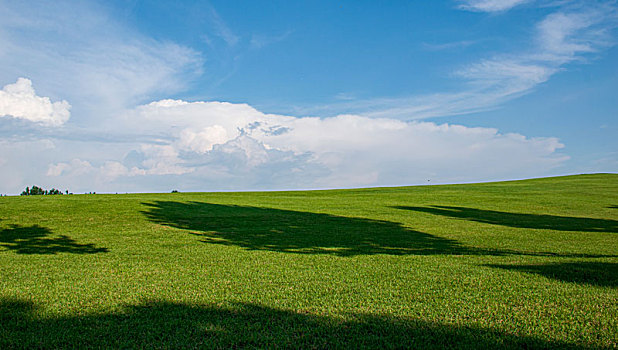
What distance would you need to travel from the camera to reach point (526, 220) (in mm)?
21453

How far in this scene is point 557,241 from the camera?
46.9ft

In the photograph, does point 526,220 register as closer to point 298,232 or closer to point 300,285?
point 298,232

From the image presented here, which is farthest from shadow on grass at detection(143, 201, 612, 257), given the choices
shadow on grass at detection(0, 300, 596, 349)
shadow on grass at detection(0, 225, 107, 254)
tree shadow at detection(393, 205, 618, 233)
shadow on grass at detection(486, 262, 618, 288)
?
tree shadow at detection(393, 205, 618, 233)

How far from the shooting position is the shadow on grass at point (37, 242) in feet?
38.3

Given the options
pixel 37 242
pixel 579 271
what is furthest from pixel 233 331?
pixel 37 242

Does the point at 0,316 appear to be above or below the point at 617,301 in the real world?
above

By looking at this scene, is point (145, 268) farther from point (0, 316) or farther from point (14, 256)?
point (14, 256)

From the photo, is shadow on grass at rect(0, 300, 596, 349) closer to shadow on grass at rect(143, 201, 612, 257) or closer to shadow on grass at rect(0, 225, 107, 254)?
shadow on grass at rect(143, 201, 612, 257)

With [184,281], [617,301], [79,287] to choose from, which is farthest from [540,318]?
[79,287]

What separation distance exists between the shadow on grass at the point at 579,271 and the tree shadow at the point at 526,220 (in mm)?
10312

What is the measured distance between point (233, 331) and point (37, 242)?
12.0m

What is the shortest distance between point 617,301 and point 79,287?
10.3m

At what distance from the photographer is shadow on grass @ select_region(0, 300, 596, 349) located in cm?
465

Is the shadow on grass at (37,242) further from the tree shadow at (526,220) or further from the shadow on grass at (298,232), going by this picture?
the tree shadow at (526,220)
